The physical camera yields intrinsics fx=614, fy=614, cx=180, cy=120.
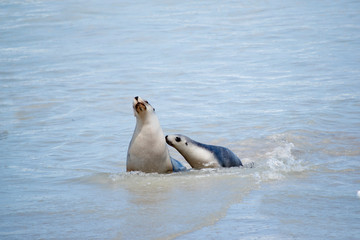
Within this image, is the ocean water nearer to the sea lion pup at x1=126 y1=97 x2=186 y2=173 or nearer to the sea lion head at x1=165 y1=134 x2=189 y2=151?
the sea lion pup at x1=126 y1=97 x2=186 y2=173

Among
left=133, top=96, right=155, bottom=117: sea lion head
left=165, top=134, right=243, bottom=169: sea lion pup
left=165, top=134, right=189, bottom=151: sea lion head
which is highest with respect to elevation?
left=133, top=96, right=155, bottom=117: sea lion head

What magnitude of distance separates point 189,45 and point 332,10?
22.9 ft

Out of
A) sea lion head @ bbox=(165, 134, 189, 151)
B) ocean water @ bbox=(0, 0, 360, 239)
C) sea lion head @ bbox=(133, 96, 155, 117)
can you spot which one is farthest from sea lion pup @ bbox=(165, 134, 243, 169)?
sea lion head @ bbox=(133, 96, 155, 117)

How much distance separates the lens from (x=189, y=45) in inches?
734

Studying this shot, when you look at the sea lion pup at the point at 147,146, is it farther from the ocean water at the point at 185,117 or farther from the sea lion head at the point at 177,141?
the sea lion head at the point at 177,141

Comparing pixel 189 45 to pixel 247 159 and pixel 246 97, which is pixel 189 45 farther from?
pixel 247 159

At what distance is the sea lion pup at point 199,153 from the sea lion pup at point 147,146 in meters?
0.29

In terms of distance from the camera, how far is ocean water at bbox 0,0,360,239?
195 inches

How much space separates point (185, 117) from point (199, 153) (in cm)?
374

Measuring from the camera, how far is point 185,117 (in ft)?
34.8

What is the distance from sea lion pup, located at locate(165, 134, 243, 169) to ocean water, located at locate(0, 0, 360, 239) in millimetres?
287

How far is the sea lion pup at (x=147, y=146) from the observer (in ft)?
21.3

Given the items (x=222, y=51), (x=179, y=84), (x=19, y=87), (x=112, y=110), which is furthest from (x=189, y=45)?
(x=112, y=110)

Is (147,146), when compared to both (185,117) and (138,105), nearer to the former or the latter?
(138,105)
